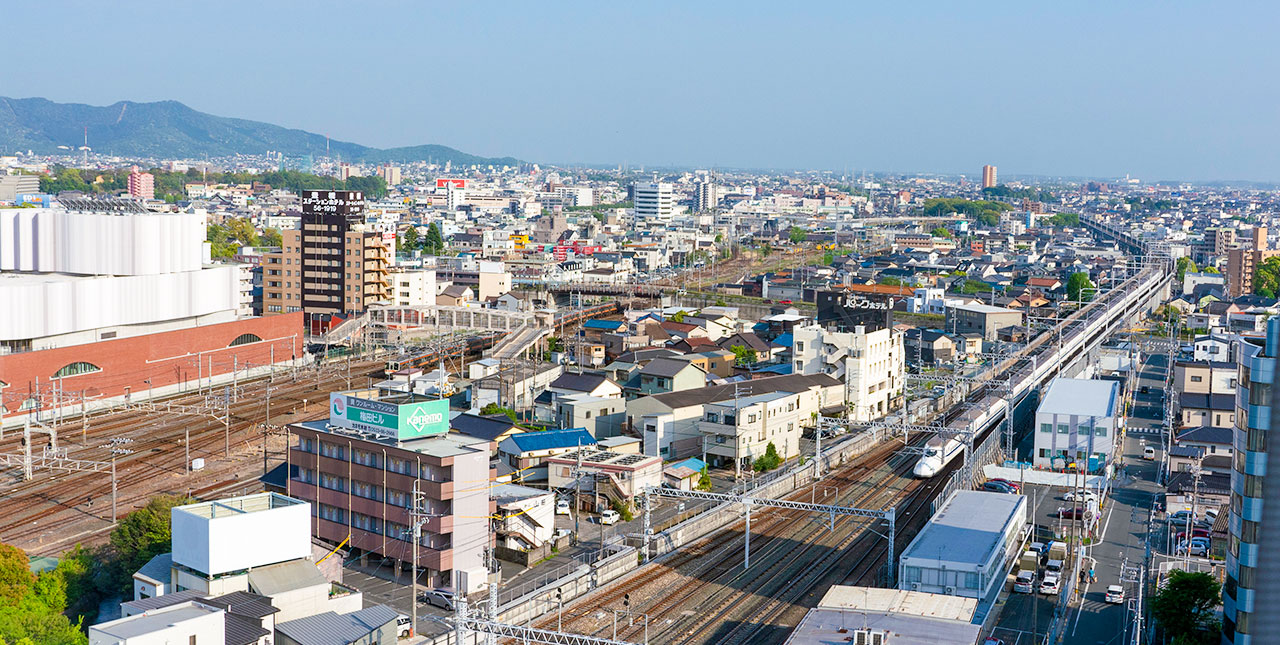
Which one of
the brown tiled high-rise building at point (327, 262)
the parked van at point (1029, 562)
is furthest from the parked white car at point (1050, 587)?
the brown tiled high-rise building at point (327, 262)

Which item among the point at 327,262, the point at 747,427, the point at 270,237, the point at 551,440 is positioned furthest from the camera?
the point at 270,237

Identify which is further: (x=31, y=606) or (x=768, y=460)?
(x=768, y=460)

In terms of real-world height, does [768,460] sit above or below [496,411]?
below

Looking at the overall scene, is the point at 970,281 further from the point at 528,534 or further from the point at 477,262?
the point at 528,534

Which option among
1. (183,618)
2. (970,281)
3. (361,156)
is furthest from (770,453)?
(361,156)

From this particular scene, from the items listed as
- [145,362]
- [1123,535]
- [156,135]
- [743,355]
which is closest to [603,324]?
[743,355]

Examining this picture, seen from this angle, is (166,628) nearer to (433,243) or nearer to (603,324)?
(603,324)

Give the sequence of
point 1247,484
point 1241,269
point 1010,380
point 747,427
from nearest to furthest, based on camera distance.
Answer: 1. point 1247,484
2. point 747,427
3. point 1010,380
4. point 1241,269
